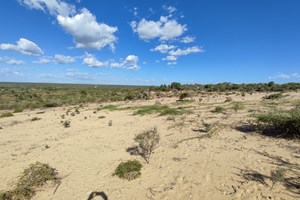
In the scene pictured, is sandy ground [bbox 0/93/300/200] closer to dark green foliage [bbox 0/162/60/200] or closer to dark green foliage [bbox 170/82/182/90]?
dark green foliage [bbox 0/162/60/200]

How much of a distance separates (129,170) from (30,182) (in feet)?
8.69

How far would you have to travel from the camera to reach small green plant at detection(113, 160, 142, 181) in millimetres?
5875

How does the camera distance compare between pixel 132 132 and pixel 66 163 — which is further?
pixel 132 132

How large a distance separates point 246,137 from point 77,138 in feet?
25.9

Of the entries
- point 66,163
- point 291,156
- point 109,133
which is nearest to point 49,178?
point 66,163

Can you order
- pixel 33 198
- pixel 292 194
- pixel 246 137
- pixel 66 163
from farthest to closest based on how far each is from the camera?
pixel 246 137, pixel 66 163, pixel 33 198, pixel 292 194

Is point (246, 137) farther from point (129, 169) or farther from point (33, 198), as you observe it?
point (33, 198)

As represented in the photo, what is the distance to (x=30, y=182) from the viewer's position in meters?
5.69

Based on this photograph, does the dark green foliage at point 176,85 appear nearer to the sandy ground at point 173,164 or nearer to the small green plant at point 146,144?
the sandy ground at point 173,164

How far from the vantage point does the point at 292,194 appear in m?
4.38

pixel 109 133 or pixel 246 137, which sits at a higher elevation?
pixel 246 137

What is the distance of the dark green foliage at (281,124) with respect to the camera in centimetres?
775

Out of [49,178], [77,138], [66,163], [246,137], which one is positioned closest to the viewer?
[49,178]

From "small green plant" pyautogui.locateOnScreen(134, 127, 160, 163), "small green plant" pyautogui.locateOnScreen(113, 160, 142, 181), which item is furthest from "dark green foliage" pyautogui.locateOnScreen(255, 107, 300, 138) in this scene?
"small green plant" pyautogui.locateOnScreen(113, 160, 142, 181)
